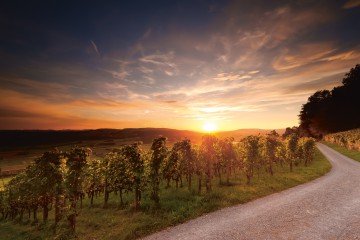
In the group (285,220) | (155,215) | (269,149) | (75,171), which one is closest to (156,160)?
(155,215)

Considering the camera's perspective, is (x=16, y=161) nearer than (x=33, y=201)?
No

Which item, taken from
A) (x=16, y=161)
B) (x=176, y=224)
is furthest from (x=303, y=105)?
(x=16, y=161)

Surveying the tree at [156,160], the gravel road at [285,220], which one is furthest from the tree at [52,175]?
the gravel road at [285,220]

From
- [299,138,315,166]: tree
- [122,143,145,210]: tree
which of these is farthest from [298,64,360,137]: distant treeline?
[122,143,145,210]: tree

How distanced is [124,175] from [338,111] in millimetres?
137133

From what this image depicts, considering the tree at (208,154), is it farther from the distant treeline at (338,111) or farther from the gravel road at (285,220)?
the distant treeline at (338,111)

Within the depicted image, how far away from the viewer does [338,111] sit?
12550 centimetres

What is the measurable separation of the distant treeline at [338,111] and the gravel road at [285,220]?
397 feet

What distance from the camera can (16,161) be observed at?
135m

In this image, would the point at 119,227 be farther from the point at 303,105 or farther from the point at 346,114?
the point at 303,105

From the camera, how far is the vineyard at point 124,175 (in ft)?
64.0


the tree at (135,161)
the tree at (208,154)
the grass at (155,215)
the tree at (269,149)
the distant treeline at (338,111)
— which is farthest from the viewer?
the distant treeline at (338,111)

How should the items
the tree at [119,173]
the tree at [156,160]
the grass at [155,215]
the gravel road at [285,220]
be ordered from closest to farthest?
the gravel road at [285,220] < the grass at [155,215] < the tree at [156,160] < the tree at [119,173]

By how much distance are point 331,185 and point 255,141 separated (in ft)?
34.1
